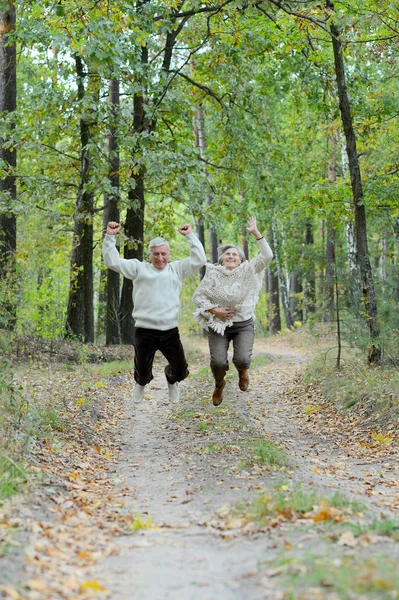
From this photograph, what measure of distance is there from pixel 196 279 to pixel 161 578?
37.9 m

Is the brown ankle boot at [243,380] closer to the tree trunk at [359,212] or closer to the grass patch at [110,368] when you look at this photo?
the tree trunk at [359,212]

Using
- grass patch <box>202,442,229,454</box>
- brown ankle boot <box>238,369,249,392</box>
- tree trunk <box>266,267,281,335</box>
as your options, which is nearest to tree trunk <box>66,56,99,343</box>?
brown ankle boot <box>238,369,249,392</box>

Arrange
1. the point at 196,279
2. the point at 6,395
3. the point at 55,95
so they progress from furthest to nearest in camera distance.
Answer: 1. the point at 196,279
2. the point at 55,95
3. the point at 6,395

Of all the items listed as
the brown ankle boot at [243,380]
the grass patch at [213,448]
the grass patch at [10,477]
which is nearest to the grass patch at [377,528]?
the grass patch at [10,477]

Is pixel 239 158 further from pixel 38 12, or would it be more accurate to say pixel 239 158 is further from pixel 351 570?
pixel 351 570

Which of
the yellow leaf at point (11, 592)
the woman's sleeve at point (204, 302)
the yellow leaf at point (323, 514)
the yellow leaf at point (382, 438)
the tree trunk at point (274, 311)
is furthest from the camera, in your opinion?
the tree trunk at point (274, 311)

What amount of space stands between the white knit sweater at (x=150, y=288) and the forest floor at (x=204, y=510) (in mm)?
1612

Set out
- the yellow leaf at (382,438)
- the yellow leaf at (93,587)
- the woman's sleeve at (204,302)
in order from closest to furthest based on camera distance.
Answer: the yellow leaf at (93,587)
the yellow leaf at (382,438)
the woman's sleeve at (204,302)

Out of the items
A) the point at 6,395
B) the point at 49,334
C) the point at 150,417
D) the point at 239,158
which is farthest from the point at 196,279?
the point at 6,395

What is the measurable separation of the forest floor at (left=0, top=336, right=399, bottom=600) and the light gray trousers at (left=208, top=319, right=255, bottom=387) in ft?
2.63

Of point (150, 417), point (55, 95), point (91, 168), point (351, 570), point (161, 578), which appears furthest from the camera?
point (91, 168)

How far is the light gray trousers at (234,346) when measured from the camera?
9195mm

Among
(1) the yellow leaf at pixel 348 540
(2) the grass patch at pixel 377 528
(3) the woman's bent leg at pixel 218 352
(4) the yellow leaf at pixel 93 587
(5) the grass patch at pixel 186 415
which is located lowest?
(5) the grass patch at pixel 186 415

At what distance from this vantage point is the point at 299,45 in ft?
39.5
